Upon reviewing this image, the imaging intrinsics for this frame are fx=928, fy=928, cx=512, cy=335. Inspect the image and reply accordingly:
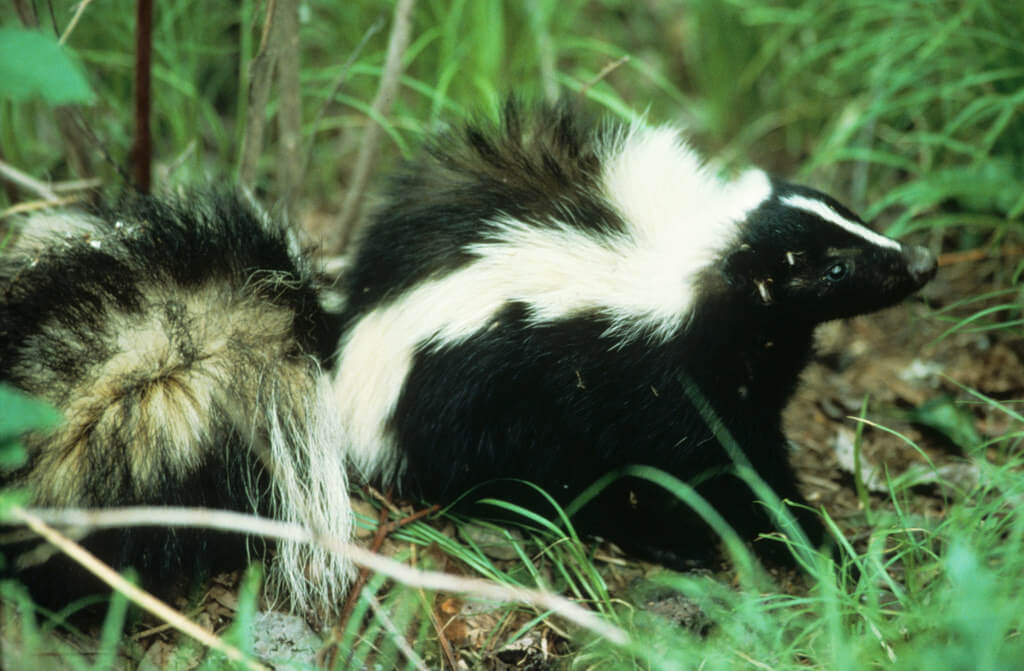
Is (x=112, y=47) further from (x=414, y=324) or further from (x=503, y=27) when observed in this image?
(x=414, y=324)

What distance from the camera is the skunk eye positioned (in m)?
2.86

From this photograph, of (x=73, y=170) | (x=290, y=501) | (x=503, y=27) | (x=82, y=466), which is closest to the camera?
(x=82, y=466)

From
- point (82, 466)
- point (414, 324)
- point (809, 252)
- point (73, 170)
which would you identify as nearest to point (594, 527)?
point (414, 324)

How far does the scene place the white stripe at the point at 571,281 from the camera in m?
2.79

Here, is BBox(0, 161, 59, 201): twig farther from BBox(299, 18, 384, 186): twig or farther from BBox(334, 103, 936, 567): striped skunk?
BBox(334, 103, 936, 567): striped skunk

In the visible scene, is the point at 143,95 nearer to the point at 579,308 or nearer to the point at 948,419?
the point at 579,308

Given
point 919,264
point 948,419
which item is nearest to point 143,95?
point 919,264

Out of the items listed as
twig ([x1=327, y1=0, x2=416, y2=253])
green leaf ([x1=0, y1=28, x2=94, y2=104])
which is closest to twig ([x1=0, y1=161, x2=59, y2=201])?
twig ([x1=327, y1=0, x2=416, y2=253])

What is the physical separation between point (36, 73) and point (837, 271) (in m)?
2.22

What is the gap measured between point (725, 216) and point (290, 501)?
5.26ft

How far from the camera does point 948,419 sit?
11.7 feet

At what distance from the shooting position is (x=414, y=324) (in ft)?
9.27

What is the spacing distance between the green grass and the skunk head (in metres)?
0.57

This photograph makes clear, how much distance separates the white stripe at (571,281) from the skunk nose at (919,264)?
1.59ft
